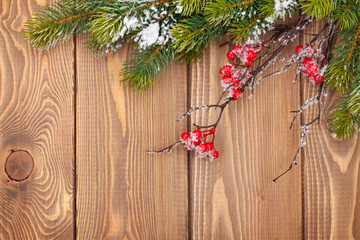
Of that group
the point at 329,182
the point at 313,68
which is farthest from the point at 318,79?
the point at 329,182

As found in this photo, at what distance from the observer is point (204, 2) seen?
0.70 metres

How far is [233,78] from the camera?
79 cm

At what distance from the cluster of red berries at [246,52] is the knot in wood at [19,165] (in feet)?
1.82

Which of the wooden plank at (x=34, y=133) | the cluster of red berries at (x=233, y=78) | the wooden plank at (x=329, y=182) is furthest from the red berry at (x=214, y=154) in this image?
the wooden plank at (x=34, y=133)

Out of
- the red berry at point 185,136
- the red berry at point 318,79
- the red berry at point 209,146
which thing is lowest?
the red berry at point 209,146

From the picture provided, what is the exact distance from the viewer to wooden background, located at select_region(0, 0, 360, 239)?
2.70 feet

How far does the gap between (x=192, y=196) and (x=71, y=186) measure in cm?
30

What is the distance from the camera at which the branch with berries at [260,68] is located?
775 mm

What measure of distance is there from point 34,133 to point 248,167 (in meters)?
0.54

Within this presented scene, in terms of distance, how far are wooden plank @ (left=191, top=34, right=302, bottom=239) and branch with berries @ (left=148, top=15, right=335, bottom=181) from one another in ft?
0.09

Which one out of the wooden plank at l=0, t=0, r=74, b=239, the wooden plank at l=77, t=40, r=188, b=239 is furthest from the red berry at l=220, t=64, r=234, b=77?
the wooden plank at l=0, t=0, r=74, b=239

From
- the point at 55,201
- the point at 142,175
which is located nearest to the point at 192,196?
the point at 142,175

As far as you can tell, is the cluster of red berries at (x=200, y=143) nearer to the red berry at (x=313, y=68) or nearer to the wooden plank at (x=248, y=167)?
the wooden plank at (x=248, y=167)

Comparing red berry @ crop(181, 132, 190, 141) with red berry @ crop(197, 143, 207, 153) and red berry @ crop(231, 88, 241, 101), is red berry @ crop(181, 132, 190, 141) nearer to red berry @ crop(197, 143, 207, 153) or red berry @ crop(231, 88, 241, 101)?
red berry @ crop(197, 143, 207, 153)
